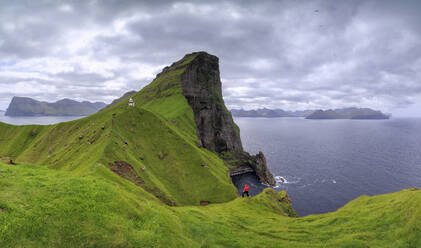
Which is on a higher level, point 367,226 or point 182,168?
point 367,226

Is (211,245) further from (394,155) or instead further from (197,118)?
(394,155)

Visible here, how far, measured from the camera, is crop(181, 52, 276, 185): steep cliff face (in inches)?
6250

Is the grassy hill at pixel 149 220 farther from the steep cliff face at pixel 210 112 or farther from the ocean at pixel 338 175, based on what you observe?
the steep cliff face at pixel 210 112

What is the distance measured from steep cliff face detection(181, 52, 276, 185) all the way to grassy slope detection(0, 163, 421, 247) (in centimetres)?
11257

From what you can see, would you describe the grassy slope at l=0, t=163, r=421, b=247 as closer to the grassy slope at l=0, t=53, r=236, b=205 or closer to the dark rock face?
the grassy slope at l=0, t=53, r=236, b=205

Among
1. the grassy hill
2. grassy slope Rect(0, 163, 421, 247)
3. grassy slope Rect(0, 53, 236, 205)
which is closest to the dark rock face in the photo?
grassy slope Rect(0, 53, 236, 205)

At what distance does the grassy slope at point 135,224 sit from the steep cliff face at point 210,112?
112573 mm

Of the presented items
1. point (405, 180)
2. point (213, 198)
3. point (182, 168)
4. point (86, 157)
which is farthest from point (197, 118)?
point (405, 180)

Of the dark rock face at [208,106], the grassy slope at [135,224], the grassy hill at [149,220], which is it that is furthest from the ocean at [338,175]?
the grassy slope at [135,224]

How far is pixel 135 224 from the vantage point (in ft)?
61.1

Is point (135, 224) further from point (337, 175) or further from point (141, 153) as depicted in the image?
point (337, 175)

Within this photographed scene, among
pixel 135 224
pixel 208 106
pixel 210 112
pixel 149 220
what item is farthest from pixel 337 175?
pixel 135 224

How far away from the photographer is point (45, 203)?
1631cm

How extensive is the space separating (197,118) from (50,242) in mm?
150959
